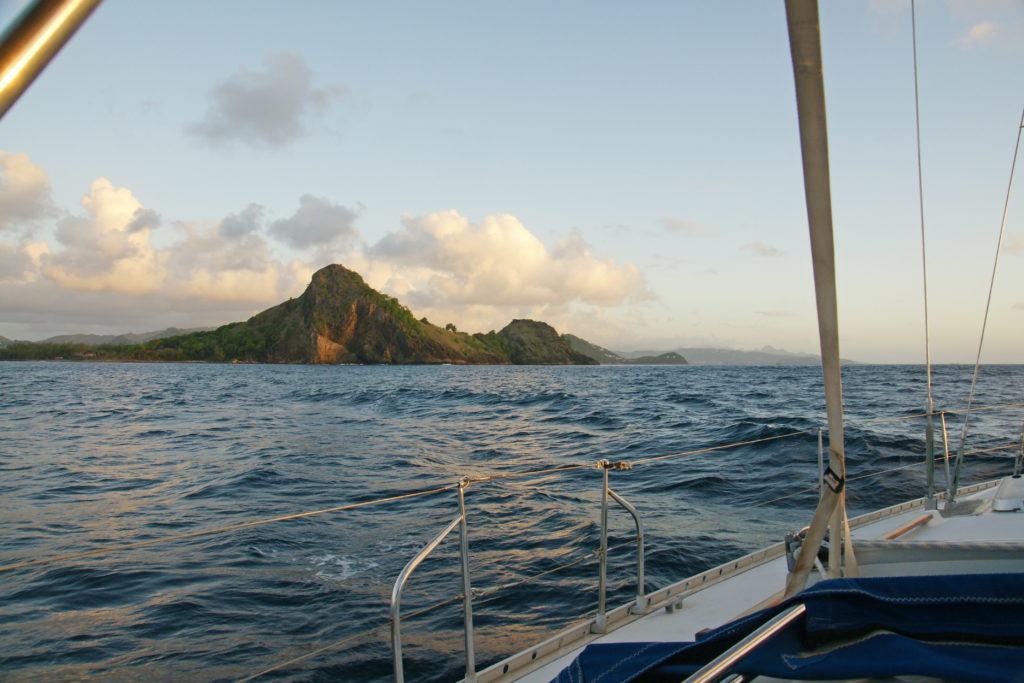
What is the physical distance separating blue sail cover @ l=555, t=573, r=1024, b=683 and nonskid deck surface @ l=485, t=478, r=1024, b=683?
0.61 meters

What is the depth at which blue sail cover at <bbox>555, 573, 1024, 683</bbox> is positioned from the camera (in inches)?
57.4

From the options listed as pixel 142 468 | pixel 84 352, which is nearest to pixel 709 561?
pixel 142 468

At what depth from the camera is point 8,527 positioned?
27.8 feet

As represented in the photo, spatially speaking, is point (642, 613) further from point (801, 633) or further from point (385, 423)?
point (385, 423)

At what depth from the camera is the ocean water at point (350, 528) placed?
4766 mm

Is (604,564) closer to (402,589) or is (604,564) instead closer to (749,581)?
(749,581)

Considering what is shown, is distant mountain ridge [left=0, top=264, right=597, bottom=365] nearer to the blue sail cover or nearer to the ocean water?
the ocean water

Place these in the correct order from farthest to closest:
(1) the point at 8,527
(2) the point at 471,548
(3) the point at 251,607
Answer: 1. (1) the point at 8,527
2. (2) the point at 471,548
3. (3) the point at 251,607

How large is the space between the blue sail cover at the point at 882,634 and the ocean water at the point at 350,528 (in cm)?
105

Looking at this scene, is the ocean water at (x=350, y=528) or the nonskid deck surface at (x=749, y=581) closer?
the nonskid deck surface at (x=749, y=581)

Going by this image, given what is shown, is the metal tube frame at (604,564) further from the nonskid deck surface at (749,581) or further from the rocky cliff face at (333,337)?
the rocky cliff face at (333,337)

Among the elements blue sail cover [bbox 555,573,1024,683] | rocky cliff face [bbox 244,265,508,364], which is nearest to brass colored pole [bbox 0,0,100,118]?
blue sail cover [bbox 555,573,1024,683]

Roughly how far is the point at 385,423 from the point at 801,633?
66.6ft

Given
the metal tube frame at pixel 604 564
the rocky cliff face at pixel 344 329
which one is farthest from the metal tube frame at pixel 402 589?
the rocky cliff face at pixel 344 329
